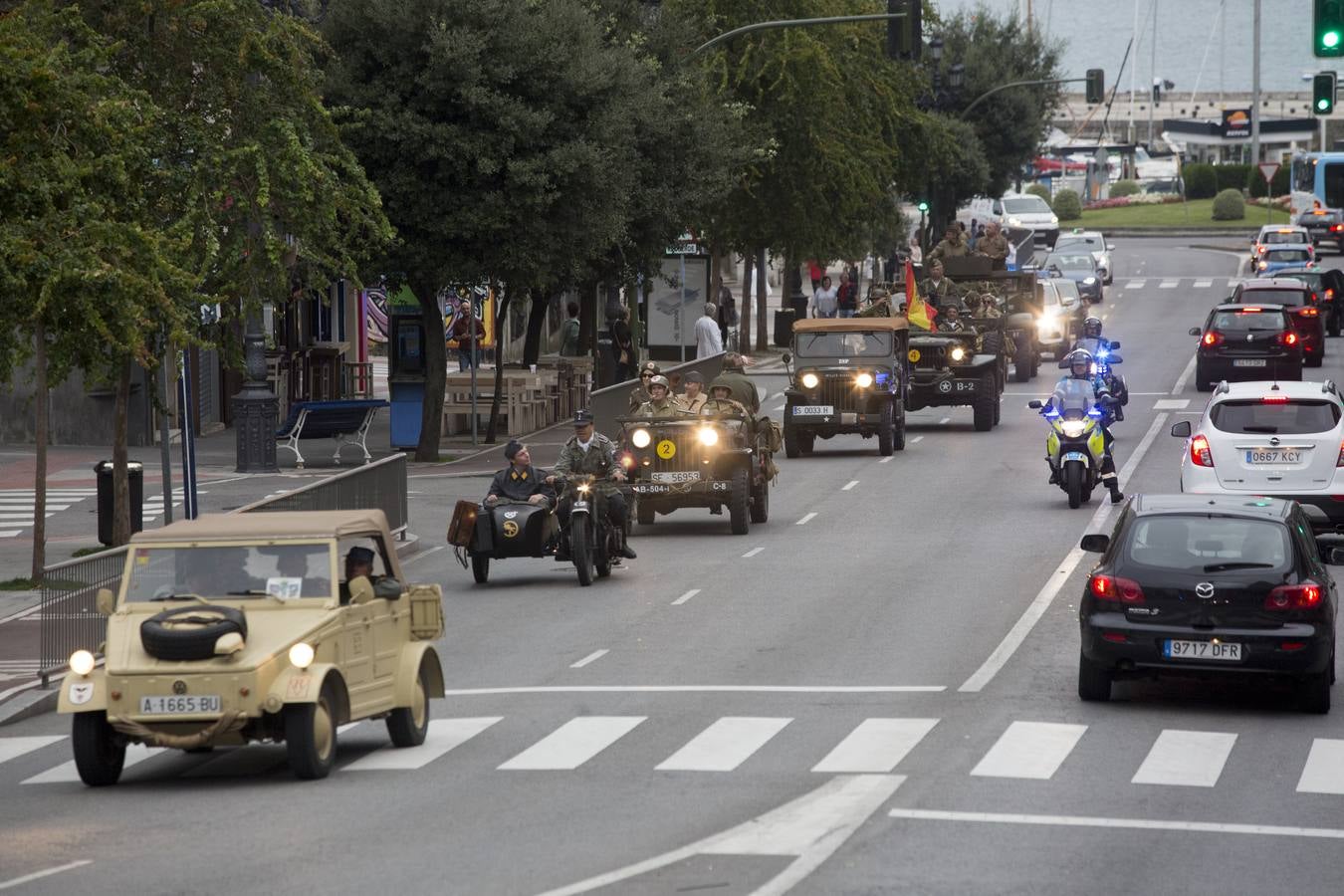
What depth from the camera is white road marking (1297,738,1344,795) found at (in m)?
13.4

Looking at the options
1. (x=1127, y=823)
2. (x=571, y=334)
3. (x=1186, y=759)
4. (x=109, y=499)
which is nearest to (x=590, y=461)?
(x=109, y=499)

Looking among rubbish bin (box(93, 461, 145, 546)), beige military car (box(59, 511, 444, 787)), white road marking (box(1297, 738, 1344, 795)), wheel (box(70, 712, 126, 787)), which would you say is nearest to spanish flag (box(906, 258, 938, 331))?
rubbish bin (box(93, 461, 145, 546))

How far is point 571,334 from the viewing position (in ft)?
149

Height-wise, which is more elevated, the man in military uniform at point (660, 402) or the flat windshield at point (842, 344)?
the flat windshield at point (842, 344)

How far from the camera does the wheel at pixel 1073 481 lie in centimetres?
2788

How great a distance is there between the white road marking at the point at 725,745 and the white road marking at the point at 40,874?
12.3 ft

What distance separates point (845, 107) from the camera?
2061 inches

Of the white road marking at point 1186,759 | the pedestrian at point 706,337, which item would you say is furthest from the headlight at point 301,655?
the pedestrian at point 706,337

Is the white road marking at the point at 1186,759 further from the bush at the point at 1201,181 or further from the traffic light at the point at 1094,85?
the bush at the point at 1201,181

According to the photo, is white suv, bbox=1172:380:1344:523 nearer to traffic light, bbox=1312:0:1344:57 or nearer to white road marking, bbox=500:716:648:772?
traffic light, bbox=1312:0:1344:57

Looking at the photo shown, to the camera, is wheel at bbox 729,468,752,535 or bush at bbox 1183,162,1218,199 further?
bush at bbox 1183,162,1218,199

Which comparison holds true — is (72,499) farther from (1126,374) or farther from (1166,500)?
(1126,374)

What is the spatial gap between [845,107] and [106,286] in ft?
111

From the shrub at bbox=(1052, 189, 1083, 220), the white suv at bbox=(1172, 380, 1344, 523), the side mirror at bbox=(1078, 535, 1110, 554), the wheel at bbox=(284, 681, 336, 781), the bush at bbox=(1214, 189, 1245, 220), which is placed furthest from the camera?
the shrub at bbox=(1052, 189, 1083, 220)
